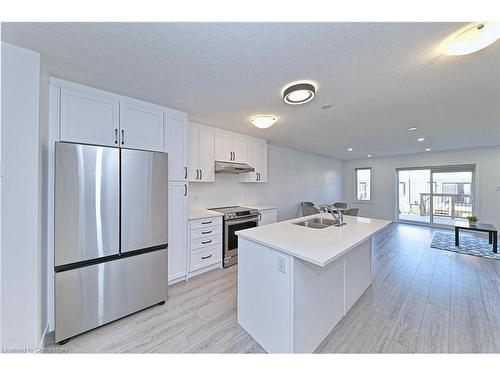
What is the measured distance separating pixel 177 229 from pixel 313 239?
1797 mm

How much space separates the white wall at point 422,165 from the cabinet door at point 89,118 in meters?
8.04

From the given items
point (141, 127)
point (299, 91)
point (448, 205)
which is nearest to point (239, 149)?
point (141, 127)

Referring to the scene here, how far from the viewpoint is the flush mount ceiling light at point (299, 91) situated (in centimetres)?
184

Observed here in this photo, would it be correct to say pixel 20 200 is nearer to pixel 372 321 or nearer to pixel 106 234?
pixel 106 234

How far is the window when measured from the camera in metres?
7.45

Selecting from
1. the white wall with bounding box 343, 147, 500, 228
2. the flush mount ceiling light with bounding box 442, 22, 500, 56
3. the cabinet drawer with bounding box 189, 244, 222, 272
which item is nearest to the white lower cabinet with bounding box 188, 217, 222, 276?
the cabinet drawer with bounding box 189, 244, 222, 272

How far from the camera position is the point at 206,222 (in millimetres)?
2924

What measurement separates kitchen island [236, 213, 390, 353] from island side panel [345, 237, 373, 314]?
A: 0.02 metres

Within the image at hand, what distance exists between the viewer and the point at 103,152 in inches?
68.9

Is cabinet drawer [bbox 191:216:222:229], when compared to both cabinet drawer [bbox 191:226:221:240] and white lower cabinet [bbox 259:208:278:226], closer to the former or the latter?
cabinet drawer [bbox 191:226:221:240]

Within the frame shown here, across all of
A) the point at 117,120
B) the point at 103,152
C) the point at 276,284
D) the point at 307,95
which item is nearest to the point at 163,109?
the point at 117,120

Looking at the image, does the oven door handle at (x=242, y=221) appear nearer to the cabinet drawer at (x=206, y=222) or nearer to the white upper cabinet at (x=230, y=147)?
the cabinet drawer at (x=206, y=222)
